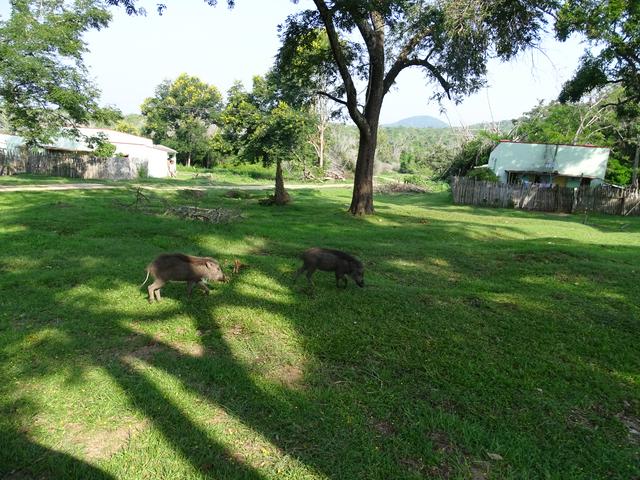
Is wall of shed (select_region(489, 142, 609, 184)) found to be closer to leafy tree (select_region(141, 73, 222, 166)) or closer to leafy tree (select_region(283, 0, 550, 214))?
leafy tree (select_region(283, 0, 550, 214))

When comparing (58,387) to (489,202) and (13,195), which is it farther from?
(489,202)

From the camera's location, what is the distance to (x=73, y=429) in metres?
3.62

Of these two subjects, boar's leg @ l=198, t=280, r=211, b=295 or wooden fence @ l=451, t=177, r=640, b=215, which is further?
wooden fence @ l=451, t=177, r=640, b=215

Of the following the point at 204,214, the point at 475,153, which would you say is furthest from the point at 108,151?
the point at 475,153

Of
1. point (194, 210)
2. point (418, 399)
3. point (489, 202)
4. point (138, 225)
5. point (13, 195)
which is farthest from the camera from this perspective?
point (489, 202)

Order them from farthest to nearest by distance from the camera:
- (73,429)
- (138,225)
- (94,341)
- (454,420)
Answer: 1. (138,225)
2. (94,341)
3. (454,420)
4. (73,429)

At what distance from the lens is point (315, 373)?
15.3 feet

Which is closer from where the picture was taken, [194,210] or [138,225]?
[138,225]

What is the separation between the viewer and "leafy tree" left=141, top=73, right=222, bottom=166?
56219 mm

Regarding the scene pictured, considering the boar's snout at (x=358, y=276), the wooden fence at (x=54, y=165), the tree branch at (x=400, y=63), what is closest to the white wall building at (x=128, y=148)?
the wooden fence at (x=54, y=165)

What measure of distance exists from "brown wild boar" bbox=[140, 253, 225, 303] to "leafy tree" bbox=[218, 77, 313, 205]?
17.6 m

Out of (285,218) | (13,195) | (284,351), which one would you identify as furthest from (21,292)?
(13,195)

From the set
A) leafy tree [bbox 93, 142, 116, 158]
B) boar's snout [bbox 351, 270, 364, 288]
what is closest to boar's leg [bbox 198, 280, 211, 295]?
boar's snout [bbox 351, 270, 364, 288]

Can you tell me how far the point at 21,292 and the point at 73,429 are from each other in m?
3.96
